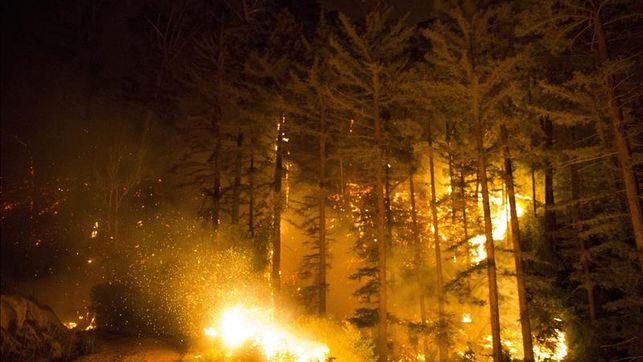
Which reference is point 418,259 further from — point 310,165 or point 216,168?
point 216,168

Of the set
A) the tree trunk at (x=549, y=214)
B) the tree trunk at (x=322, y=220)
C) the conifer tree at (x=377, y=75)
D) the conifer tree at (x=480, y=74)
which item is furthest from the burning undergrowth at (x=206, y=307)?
the tree trunk at (x=549, y=214)

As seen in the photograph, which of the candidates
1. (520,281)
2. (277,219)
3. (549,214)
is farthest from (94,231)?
(549,214)

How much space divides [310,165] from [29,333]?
12.4 metres

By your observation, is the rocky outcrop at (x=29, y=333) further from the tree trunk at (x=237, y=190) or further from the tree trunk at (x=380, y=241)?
the tree trunk at (x=380, y=241)

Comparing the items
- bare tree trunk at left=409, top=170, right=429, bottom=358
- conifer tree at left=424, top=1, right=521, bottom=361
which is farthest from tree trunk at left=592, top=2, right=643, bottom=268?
bare tree trunk at left=409, top=170, right=429, bottom=358

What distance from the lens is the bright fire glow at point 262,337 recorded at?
42.1ft

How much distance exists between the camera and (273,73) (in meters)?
17.5

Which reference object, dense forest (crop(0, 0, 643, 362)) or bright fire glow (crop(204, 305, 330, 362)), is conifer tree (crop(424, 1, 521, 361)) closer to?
dense forest (crop(0, 0, 643, 362))

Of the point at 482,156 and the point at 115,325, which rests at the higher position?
the point at 482,156

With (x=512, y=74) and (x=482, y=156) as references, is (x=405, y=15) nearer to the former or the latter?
(x=512, y=74)

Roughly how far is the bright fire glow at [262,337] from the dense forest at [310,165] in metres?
0.09

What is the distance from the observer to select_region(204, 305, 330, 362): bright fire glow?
42.1 ft

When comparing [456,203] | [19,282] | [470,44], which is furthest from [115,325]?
[470,44]

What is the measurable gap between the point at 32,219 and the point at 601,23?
21.2 metres
